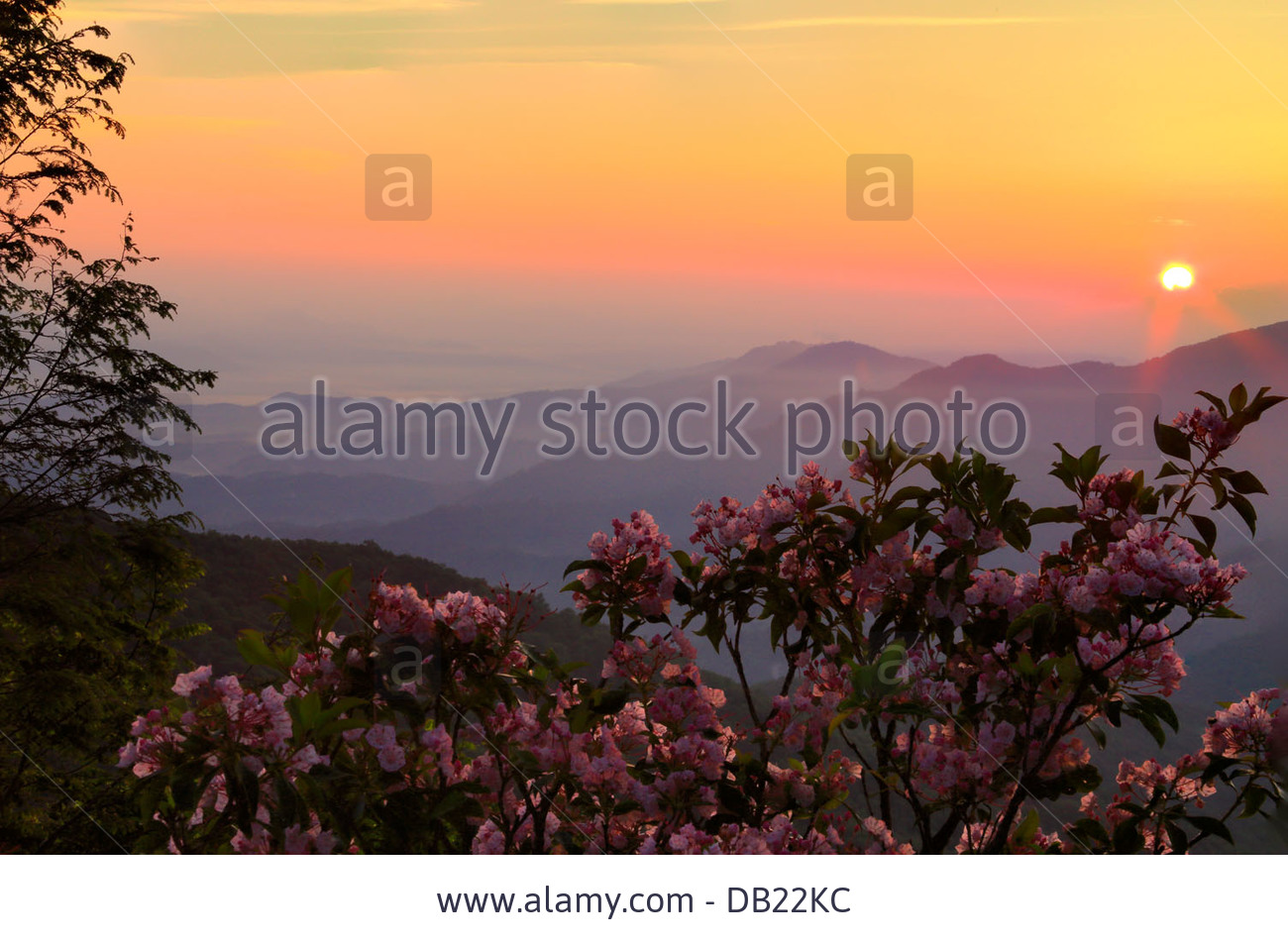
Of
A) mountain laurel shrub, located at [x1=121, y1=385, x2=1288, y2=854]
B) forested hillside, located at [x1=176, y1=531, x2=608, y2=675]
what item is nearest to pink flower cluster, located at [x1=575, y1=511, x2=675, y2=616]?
mountain laurel shrub, located at [x1=121, y1=385, x2=1288, y2=854]

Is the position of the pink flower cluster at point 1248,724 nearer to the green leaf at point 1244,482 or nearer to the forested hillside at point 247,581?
the green leaf at point 1244,482

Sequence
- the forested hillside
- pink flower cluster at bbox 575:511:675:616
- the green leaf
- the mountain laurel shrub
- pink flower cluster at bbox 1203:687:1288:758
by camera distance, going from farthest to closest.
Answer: the forested hillside
pink flower cluster at bbox 575:511:675:616
the green leaf
pink flower cluster at bbox 1203:687:1288:758
the mountain laurel shrub

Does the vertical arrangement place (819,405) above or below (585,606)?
above

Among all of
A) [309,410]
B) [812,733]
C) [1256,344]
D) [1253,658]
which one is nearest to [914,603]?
[812,733]

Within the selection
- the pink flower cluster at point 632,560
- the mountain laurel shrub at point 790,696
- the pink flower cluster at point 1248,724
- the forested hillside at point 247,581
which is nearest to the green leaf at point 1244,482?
the mountain laurel shrub at point 790,696

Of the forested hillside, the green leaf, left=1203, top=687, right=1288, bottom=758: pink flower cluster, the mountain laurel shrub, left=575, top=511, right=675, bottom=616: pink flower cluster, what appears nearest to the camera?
the mountain laurel shrub

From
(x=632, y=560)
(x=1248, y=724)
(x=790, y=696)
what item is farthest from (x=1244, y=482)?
(x=632, y=560)

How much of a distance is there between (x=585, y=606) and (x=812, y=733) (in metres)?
0.79

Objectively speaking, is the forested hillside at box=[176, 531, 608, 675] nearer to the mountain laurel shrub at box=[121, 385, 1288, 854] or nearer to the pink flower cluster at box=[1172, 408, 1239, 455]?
the mountain laurel shrub at box=[121, 385, 1288, 854]

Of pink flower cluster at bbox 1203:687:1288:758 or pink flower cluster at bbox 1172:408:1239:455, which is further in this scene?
pink flower cluster at bbox 1172:408:1239:455

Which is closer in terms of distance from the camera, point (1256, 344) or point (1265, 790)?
point (1265, 790)

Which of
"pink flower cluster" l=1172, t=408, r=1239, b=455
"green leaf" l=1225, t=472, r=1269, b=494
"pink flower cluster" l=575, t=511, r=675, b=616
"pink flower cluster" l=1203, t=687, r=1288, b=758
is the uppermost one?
"pink flower cluster" l=1172, t=408, r=1239, b=455

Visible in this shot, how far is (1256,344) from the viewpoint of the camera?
17188 millimetres

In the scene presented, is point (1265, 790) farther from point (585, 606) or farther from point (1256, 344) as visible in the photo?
point (1256, 344)
